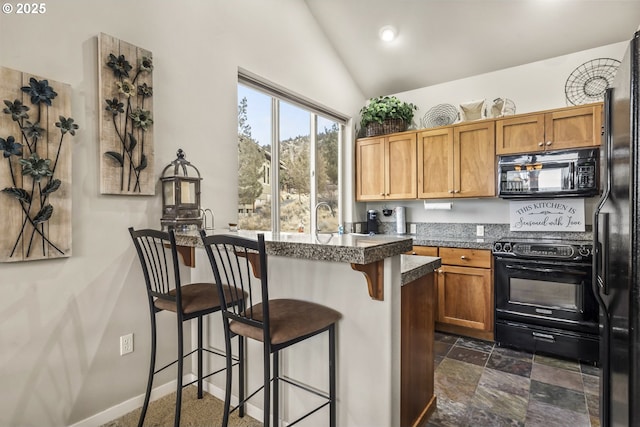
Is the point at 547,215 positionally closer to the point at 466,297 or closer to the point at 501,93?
the point at 466,297

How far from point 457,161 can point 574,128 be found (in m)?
1.03

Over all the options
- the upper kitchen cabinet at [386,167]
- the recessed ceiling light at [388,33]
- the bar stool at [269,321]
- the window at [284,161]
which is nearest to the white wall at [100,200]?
the window at [284,161]

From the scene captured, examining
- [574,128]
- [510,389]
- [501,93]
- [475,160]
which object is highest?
[501,93]

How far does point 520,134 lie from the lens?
3232mm

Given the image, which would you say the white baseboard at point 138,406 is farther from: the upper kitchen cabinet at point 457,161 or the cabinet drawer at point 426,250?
the upper kitchen cabinet at point 457,161

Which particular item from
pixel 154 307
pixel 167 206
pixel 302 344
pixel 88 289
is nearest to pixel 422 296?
pixel 302 344

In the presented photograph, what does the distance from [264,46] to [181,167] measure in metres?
1.46

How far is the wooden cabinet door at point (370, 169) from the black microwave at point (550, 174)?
4.41 ft

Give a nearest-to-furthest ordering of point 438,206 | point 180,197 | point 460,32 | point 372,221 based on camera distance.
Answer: point 180,197
point 460,32
point 438,206
point 372,221

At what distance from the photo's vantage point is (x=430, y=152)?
148 inches

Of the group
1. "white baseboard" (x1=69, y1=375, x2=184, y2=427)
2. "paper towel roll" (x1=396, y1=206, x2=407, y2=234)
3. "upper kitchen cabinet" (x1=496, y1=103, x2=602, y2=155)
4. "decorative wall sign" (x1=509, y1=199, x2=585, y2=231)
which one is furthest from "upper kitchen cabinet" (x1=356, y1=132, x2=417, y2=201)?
"white baseboard" (x1=69, y1=375, x2=184, y2=427)

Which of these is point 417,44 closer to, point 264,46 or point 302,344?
point 264,46

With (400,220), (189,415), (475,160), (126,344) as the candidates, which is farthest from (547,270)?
(126,344)

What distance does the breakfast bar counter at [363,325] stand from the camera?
1460 mm
